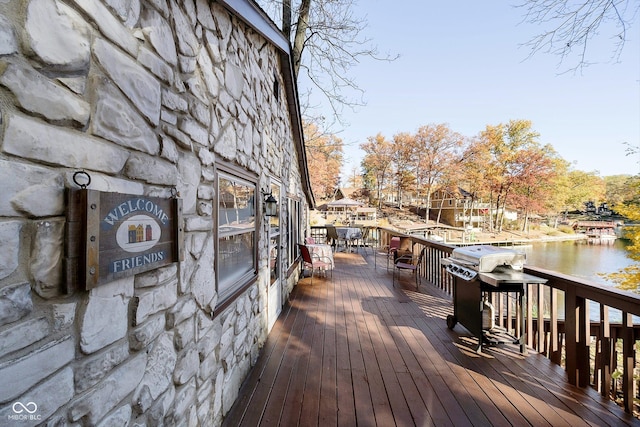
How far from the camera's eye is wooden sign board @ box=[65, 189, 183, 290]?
904mm

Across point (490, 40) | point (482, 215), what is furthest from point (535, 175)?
point (490, 40)

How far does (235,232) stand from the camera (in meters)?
2.58

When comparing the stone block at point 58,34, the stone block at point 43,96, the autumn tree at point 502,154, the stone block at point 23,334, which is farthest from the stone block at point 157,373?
the autumn tree at point 502,154

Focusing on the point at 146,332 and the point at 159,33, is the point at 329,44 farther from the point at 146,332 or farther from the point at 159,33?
the point at 146,332

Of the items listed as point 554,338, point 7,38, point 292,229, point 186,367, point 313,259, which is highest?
point 7,38

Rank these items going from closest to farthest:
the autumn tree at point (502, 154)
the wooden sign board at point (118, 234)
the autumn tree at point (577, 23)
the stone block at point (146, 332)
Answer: the wooden sign board at point (118, 234), the stone block at point (146, 332), the autumn tree at point (577, 23), the autumn tree at point (502, 154)

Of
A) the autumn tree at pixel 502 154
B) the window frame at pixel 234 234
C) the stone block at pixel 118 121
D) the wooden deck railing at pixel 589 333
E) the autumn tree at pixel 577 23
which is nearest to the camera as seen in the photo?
the stone block at pixel 118 121

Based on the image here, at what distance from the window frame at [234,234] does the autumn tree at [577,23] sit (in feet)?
12.1

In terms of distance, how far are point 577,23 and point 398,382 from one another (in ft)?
14.2

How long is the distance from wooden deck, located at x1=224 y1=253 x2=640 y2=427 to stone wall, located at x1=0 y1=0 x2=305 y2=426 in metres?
0.58

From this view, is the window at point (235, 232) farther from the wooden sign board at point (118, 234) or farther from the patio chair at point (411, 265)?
the patio chair at point (411, 265)

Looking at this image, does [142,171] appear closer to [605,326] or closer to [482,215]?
[605,326]

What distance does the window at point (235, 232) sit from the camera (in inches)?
88.2

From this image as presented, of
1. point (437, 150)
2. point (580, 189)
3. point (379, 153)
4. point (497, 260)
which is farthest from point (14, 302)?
point (580, 189)
